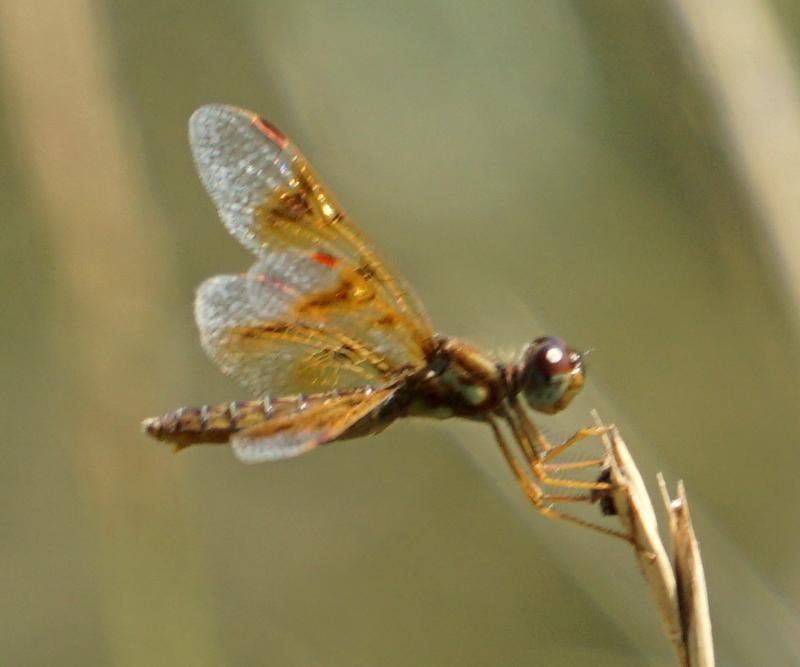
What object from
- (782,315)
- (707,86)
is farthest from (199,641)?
(707,86)

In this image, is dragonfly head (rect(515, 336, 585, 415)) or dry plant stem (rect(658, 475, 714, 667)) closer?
dry plant stem (rect(658, 475, 714, 667))

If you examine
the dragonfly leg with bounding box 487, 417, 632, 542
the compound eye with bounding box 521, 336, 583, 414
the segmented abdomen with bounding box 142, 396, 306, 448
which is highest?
the segmented abdomen with bounding box 142, 396, 306, 448

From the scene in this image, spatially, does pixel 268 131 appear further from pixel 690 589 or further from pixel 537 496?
pixel 690 589

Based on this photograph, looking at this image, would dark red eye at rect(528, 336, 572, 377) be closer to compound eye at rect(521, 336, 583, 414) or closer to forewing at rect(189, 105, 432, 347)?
compound eye at rect(521, 336, 583, 414)

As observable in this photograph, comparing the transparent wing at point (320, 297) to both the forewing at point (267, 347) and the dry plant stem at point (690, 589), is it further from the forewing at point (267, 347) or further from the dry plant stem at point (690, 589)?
the dry plant stem at point (690, 589)

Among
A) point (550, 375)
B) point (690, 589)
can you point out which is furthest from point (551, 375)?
point (690, 589)

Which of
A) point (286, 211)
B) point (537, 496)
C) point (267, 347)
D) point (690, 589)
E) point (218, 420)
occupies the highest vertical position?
point (286, 211)

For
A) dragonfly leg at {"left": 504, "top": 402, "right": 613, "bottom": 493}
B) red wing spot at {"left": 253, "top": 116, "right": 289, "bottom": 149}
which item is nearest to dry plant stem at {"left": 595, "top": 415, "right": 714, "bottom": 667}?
dragonfly leg at {"left": 504, "top": 402, "right": 613, "bottom": 493}
